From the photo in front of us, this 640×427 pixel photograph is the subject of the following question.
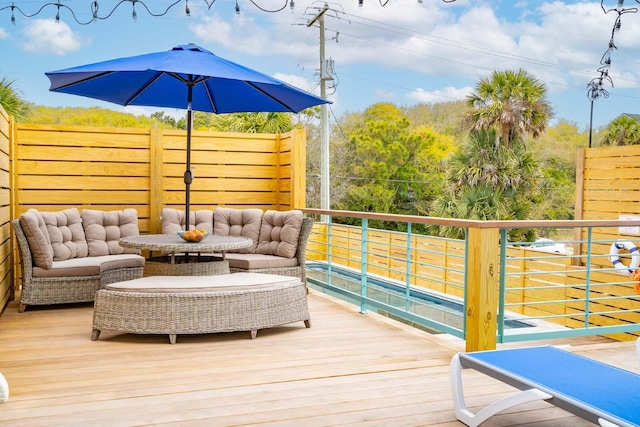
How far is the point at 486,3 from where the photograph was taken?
39156 millimetres

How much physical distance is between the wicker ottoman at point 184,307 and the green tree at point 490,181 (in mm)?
13076

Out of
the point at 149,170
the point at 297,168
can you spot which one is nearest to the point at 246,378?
the point at 297,168

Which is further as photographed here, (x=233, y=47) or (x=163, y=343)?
(x=233, y=47)

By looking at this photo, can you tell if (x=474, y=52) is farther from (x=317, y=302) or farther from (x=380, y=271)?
(x=317, y=302)

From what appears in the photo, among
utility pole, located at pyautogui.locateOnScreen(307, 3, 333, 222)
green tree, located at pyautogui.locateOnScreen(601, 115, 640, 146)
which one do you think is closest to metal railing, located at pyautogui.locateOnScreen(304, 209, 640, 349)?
utility pole, located at pyautogui.locateOnScreen(307, 3, 333, 222)

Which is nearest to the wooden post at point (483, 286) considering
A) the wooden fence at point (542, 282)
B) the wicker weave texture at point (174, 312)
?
the wicker weave texture at point (174, 312)

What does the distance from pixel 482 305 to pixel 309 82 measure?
3211 centimetres

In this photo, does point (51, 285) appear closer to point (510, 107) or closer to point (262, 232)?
point (262, 232)

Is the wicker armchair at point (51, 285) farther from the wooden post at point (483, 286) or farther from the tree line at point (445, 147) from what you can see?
the tree line at point (445, 147)

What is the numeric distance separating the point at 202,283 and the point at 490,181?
13.8m

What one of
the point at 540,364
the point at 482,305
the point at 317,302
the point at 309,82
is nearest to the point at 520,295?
the point at 317,302

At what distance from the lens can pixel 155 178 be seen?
7.10 meters

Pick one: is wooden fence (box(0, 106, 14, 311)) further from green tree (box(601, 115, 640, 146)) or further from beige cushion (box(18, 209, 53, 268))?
green tree (box(601, 115, 640, 146))

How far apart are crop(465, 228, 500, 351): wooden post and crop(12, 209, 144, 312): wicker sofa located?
340 centimetres
